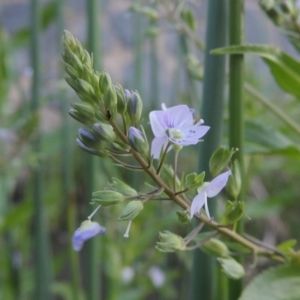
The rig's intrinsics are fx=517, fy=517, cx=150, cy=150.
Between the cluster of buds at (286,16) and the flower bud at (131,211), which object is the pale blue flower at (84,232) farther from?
the cluster of buds at (286,16)

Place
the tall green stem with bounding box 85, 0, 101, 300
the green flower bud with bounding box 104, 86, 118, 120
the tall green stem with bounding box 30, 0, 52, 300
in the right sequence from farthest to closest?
the tall green stem with bounding box 30, 0, 52, 300 < the tall green stem with bounding box 85, 0, 101, 300 < the green flower bud with bounding box 104, 86, 118, 120

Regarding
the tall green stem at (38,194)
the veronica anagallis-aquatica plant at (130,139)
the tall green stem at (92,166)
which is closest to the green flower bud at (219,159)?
the veronica anagallis-aquatica plant at (130,139)

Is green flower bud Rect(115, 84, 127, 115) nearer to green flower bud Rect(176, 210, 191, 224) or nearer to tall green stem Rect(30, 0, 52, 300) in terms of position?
green flower bud Rect(176, 210, 191, 224)

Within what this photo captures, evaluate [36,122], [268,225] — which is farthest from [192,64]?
[268,225]


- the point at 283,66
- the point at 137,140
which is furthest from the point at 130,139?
the point at 283,66

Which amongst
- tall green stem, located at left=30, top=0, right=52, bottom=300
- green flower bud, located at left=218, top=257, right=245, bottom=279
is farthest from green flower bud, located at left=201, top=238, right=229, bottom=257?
tall green stem, located at left=30, top=0, right=52, bottom=300

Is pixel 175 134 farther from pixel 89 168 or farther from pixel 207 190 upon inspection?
pixel 89 168
